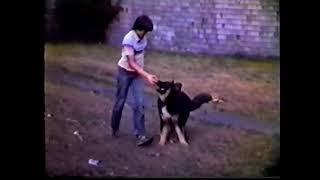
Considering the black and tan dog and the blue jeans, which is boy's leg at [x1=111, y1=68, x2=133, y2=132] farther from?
the black and tan dog

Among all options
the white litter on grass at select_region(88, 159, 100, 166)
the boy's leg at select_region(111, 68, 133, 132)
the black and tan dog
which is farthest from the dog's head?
the white litter on grass at select_region(88, 159, 100, 166)

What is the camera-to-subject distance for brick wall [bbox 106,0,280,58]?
2.66m

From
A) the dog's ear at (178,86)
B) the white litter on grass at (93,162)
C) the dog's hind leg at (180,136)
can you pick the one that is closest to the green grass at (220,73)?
the dog's ear at (178,86)

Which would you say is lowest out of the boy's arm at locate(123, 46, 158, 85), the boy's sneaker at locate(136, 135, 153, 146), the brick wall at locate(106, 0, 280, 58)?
the boy's sneaker at locate(136, 135, 153, 146)

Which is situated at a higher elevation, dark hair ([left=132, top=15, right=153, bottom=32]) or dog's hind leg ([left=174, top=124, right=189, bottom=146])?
dark hair ([left=132, top=15, right=153, bottom=32])

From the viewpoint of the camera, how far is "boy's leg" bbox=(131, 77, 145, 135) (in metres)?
2.68

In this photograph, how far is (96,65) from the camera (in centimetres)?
269

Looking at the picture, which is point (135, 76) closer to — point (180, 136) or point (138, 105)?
point (138, 105)

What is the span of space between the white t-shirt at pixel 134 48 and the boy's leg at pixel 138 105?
59 mm

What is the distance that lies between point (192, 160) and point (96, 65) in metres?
0.49

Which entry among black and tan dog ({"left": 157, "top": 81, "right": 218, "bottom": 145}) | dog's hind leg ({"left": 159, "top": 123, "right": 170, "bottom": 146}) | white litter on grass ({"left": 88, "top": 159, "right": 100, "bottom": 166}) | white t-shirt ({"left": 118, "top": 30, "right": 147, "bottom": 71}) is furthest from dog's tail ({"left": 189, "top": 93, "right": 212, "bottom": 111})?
white litter on grass ({"left": 88, "top": 159, "right": 100, "bottom": 166})

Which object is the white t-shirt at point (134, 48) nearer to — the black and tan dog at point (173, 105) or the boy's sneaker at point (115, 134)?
the black and tan dog at point (173, 105)
